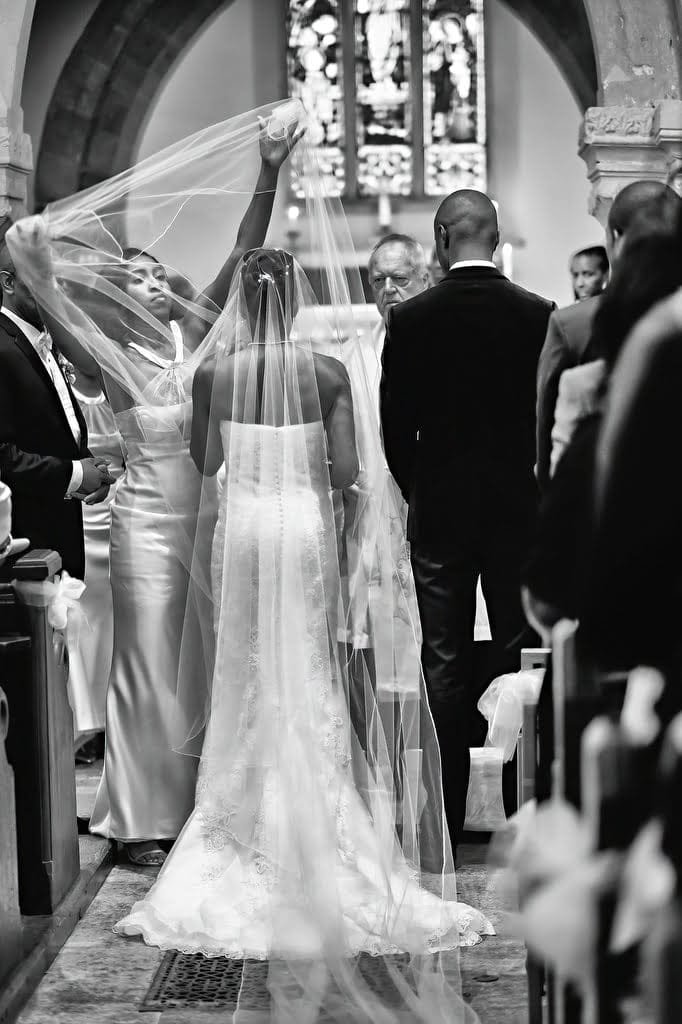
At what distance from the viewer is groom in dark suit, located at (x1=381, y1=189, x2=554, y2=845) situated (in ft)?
12.7

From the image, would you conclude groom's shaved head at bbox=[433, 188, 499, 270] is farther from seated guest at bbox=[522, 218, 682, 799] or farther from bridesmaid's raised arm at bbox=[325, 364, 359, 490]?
seated guest at bbox=[522, 218, 682, 799]

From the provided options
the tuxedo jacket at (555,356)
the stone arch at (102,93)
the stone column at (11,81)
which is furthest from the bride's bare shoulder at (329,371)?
the stone arch at (102,93)

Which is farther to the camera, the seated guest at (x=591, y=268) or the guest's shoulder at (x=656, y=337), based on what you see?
the seated guest at (x=591, y=268)

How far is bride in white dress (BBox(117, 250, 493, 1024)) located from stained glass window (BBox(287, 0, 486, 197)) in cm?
945

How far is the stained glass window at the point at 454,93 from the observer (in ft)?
42.4

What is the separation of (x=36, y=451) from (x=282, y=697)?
1406 millimetres

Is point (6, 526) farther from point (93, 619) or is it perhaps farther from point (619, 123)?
point (619, 123)

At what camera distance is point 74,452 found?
4.69 metres

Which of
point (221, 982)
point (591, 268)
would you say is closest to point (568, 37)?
point (591, 268)

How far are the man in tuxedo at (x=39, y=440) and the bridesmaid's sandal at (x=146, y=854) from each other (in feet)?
3.23

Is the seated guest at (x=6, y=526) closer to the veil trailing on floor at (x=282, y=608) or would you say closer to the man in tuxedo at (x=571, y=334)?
the veil trailing on floor at (x=282, y=608)

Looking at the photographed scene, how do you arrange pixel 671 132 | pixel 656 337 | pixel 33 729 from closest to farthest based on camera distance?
pixel 656 337, pixel 33 729, pixel 671 132

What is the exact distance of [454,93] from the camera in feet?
42.5

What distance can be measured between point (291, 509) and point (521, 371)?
77 centimetres
